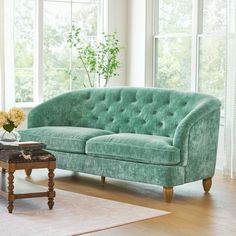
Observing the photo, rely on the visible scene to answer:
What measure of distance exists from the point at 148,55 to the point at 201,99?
2.36 metres

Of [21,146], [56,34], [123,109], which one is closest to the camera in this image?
[21,146]

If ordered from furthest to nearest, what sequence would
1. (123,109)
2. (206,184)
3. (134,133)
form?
(123,109) → (134,133) → (206,184)

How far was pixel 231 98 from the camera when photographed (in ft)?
20.4

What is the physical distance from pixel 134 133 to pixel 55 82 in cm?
209

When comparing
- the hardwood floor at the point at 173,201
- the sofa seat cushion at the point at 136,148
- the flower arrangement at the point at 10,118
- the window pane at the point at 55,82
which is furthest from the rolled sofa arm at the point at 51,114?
the flower arrangement at the point at 10,118

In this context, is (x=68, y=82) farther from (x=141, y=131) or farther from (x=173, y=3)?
(x=141, y=131)

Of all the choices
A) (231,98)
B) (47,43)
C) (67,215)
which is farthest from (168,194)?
(47,43)

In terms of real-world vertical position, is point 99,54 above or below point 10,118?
above

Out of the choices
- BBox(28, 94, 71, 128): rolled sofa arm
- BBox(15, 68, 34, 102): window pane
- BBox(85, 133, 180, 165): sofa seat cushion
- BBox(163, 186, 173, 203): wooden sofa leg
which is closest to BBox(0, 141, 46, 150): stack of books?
BBox(85, 133, 180, 165): sofa seat cushion

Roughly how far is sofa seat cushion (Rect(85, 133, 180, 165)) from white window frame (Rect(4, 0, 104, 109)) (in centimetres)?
→ 187

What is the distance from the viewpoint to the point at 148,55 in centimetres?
759

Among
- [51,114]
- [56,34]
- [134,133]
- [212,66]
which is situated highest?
[56,34]

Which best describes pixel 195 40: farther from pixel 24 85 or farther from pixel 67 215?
pixel 67 215

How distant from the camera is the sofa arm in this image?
4.90m
